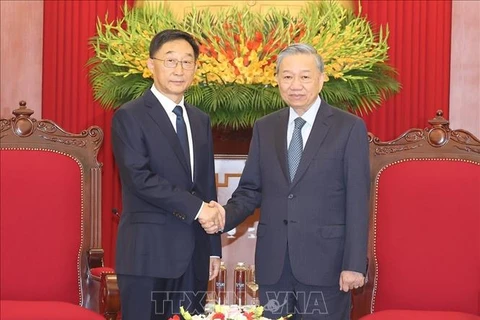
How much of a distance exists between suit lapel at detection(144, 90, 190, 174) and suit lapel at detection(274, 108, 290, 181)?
12.5 inches

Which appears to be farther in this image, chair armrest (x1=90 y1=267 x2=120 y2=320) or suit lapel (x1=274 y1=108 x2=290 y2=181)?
chair armrest (x1=90 y1=267 x2=120 y2=320)

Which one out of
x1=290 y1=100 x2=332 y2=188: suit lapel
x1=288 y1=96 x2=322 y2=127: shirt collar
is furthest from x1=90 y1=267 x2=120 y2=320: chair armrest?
x1=288 y1=96 x2=322 y2=127: shirt collar

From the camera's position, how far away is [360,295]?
3559 millimetres

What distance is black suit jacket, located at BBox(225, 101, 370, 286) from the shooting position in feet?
10.0

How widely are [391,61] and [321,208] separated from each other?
2.16 meters

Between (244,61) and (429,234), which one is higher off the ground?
(244,61)

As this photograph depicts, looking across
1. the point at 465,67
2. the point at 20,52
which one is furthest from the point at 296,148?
the point at 20,52

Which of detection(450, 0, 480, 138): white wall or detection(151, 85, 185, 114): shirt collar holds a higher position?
detection(450, 0, 480, 138): white wall

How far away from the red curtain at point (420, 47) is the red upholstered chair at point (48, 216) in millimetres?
2093

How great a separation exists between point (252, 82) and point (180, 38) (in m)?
0.66

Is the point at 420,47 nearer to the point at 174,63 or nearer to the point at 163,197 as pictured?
the point at 174,63

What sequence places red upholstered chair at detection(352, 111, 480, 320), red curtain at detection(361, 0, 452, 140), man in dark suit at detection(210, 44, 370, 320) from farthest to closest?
red curtain at detection(361, 0, 452, 140) < red upholstered chair at detection(352, 111, 480, 320) < man in dark suit at detection(210, 44, 370, 320)

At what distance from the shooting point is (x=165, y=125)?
3150 millimetres

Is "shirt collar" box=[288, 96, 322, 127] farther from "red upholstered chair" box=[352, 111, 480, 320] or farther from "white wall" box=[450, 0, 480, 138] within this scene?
"white wall" box=[450, 0, 480, 138]
